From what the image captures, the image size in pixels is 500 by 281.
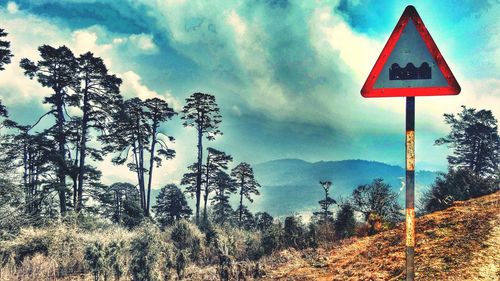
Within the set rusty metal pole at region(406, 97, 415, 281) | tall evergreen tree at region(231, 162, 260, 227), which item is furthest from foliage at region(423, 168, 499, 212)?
tall evergreen tree at region(231, 162, 260, 227)

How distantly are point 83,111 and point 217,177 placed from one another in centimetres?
2048

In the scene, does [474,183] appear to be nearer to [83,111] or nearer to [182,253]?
[182,253]

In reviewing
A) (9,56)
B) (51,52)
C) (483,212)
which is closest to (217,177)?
(51,52)

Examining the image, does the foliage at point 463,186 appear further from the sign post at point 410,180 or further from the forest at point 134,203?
the sign post at point 410,180

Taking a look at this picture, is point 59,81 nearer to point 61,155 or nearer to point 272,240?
point 61,155

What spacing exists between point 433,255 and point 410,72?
5047mm

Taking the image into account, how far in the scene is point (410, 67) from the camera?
349cm

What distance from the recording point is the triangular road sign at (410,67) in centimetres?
341

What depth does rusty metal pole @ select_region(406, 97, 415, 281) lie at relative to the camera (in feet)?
11.2

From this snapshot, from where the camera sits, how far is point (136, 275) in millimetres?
10516

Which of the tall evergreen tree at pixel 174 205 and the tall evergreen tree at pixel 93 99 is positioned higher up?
the tall evergreen tree at pixel 93 99

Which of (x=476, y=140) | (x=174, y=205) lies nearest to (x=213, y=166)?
(x=174, y=205)

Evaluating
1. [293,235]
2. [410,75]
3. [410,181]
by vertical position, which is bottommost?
[293,235]

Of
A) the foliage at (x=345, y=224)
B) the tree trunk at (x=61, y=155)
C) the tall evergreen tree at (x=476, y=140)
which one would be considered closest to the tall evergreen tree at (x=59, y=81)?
the tree trunk at (x=61, y=155)
